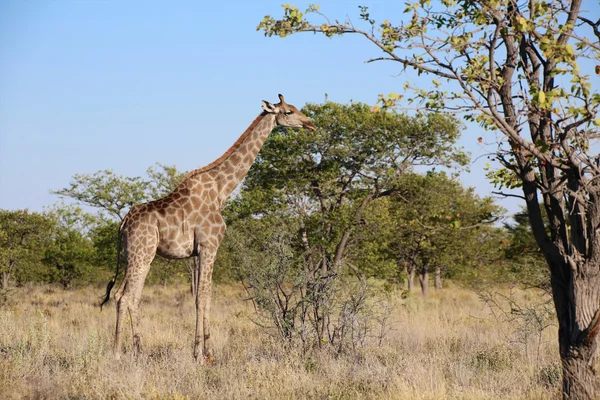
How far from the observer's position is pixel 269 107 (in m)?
11.7

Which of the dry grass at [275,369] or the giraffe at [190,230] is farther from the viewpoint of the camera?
the giraffe at [190,230]

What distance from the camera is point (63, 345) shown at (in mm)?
12227

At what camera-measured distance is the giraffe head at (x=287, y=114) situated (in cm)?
1163

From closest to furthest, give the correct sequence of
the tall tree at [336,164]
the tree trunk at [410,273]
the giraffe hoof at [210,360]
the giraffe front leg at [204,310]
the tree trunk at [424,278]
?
the giraffe hoof at [210,360], the giraffe front leg at [204,310], the tall tree at [336,164], the tree trunk at [424,278], the tree trunk at [410,273]

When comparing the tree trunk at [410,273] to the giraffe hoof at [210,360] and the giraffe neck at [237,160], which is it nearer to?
the giraffe neck at [237,160]

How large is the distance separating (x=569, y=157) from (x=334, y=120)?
13.5 metres

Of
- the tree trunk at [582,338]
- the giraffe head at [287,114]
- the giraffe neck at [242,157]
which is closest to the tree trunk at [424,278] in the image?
the giraffe neck at [242,157]

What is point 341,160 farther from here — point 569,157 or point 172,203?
point 569,157

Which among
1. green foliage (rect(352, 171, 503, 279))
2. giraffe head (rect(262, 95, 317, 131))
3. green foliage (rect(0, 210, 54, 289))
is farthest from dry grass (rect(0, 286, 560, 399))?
green foliage (rect(0, 210, 54, 289))

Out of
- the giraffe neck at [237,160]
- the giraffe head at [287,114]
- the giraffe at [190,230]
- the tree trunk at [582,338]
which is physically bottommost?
the tree trunk at [582,338]

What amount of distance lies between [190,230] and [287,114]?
105 inches

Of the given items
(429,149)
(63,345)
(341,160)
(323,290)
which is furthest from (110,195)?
(323,290)

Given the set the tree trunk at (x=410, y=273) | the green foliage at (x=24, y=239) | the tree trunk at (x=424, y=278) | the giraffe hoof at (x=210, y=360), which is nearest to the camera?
the giraffe hoof at (x=210, y=360)

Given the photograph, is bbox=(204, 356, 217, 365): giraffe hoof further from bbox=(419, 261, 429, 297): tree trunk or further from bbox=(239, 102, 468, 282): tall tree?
bbox=(419, 261, 429, 297): tree trunk
